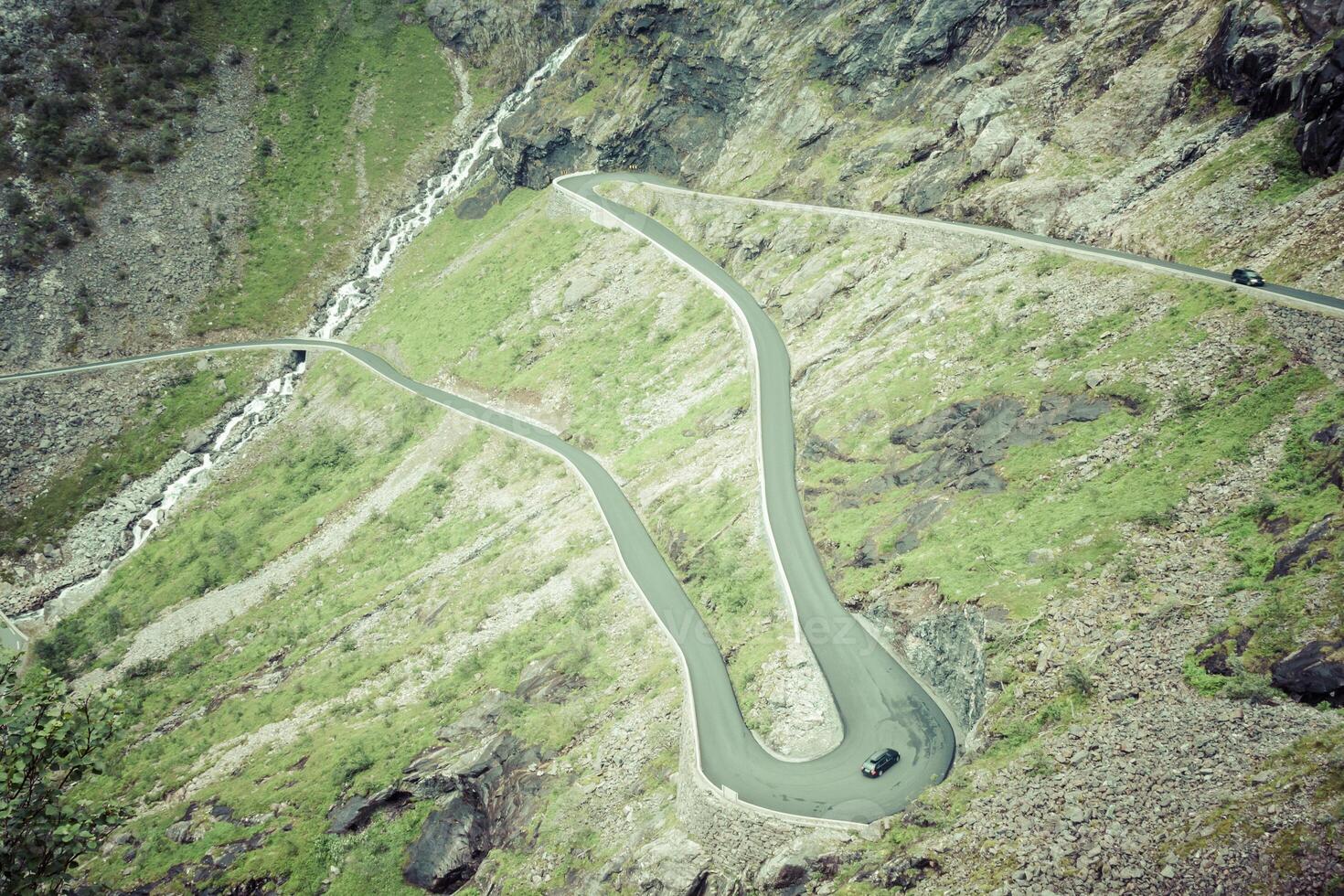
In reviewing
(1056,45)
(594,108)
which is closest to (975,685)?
(1056,45)

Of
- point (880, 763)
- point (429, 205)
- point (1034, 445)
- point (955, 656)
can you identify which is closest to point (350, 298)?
point (429, 205)

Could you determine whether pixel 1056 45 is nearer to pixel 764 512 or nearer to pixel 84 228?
pixel 764 512

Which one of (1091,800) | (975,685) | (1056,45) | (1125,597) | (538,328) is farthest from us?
(538,328)


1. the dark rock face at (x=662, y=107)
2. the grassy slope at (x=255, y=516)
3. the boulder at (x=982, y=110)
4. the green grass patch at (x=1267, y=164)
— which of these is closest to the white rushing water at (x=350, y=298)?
the grassy slope at (x=255, y=516)

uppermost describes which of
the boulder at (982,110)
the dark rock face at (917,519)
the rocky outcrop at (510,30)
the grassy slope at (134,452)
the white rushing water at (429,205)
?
the rocky outcrop at (510,30)

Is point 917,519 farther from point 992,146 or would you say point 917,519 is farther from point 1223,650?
point 992,146

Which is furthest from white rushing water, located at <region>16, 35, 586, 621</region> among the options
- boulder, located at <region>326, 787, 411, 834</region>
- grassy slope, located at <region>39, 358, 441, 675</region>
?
boulder, located at <region>326, 787, 411, 834</region>

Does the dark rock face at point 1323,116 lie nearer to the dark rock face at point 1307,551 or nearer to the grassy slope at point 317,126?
the dark rock face at point 1307,551

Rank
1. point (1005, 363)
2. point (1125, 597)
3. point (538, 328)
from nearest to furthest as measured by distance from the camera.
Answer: point (1125, 597), point (1005, 363), point (538, 328)
